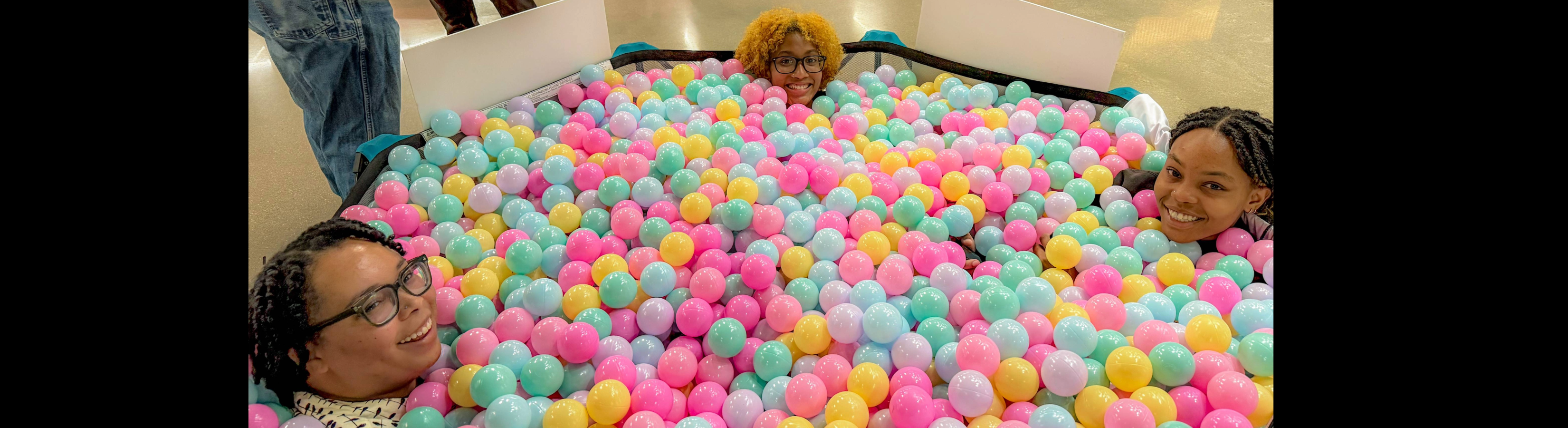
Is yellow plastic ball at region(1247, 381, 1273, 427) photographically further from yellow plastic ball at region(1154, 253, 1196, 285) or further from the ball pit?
yellow plastic ball at region(1154, 253, 1196, 285)

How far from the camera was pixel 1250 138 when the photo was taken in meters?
1.76

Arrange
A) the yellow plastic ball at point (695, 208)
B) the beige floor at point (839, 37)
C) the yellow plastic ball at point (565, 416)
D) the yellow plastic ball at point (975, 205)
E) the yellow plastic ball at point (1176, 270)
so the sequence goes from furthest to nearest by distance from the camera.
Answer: the beige floor at point (839, 37), the yellow plastic ball at point (975, 205), the yellow plastic ball at point (695, 208), the yellow plastic ball at point (1176, 270), the yellow plastic ball at point (565, 416)

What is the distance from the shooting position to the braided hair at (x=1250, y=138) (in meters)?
1.75

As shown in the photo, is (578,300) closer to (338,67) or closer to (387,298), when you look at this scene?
(387,298)

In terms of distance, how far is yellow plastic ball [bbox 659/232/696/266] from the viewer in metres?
1.78

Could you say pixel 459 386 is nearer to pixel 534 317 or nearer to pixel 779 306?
pixel 534 317

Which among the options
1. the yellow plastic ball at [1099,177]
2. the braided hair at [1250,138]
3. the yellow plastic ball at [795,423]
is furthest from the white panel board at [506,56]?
the braided hair at [1250,138]

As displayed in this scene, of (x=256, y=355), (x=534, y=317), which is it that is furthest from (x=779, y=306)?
(x=256, y=355)

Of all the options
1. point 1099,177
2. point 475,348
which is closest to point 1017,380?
point 1099,177

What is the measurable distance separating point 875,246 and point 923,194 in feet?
0.92

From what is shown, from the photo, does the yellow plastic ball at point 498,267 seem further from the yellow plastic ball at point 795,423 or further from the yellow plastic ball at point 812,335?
the yellow plastic ball at point 795,423

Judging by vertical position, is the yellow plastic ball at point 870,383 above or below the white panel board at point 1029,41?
below

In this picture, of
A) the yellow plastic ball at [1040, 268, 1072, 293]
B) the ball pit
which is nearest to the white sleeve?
the ball pit

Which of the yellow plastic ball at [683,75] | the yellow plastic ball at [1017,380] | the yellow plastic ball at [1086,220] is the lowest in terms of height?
the yellow plastic ball at [1017,380]
